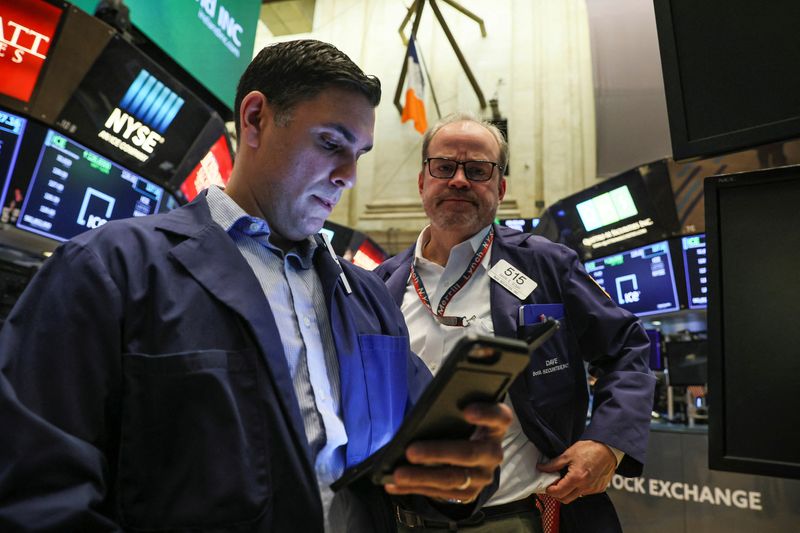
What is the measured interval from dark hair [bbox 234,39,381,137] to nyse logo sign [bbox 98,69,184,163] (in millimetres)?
1865

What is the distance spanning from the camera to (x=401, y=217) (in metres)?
9.05

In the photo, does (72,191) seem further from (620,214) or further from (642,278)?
(642,278)

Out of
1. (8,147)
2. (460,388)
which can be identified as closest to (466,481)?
(460,388)

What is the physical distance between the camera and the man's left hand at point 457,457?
2.97ft

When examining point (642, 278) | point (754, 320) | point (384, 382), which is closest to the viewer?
point (754, 320)

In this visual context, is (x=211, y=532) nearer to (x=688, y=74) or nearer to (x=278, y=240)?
(x=278, y=240)

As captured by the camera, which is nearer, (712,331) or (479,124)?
(712,331)

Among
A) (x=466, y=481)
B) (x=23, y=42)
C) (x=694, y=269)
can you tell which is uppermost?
(x=23, y=42)

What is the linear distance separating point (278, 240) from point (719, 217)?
1.05 meters

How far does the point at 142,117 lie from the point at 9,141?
700mm

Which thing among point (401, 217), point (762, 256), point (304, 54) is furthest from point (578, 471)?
point (401, 217)

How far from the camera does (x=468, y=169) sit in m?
2.27

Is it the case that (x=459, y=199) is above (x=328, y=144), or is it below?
above

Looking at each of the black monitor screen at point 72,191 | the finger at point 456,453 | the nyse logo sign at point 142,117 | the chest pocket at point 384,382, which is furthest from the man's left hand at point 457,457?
the nyse logo sign at point 142,117
